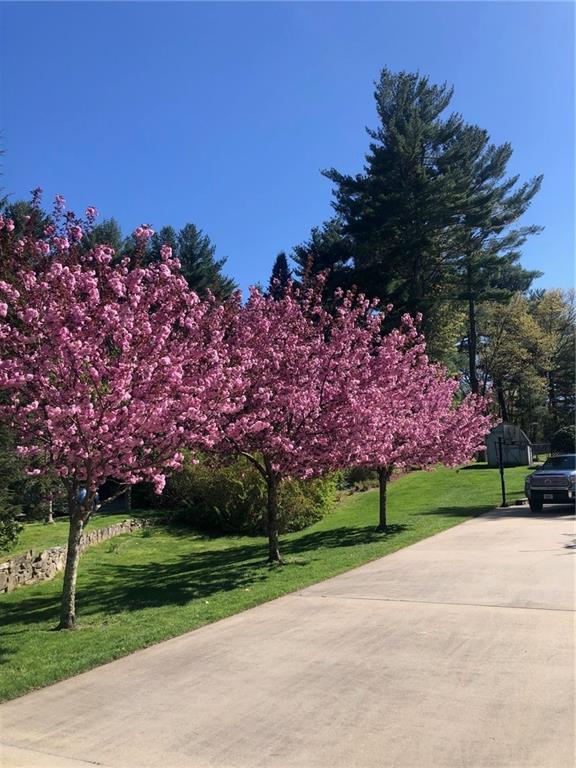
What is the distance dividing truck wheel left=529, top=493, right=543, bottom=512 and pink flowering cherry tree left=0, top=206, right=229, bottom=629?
499 inches

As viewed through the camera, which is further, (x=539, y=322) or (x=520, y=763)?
(x=539, y=322)

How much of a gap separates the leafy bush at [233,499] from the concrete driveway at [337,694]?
10.4m

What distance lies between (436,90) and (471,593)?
36889 millimetres

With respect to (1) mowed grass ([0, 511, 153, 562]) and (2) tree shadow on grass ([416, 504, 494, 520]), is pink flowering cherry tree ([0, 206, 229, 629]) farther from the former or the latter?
(2) tree shadow on grass ([416, 504, 494, 520])

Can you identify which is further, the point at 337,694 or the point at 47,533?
the point at 47,533

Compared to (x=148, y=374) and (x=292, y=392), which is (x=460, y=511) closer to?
(x=292, y=392)

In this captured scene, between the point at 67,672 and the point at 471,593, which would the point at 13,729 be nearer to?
the point at 67,672

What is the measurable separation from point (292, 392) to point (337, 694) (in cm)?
668

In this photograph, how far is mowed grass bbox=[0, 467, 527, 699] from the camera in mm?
6684

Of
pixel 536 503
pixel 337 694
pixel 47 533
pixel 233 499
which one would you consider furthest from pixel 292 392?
pixel 536 503

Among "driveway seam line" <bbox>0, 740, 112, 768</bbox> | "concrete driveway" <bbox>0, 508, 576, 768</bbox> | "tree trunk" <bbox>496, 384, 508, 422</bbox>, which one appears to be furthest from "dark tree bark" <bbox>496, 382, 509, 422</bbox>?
"driveway seam line" <bbox>0, 740, 112, 768</bbox>

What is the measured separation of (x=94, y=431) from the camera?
722 cm

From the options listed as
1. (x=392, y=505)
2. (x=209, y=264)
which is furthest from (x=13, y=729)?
(x=209, y=264)

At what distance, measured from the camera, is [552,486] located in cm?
1770
